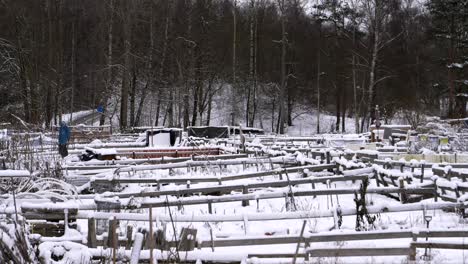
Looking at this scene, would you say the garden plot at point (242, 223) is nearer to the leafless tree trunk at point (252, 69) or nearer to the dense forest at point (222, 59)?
the dense forest at point (222, 59)

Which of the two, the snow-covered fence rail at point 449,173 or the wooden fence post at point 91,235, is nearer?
the wooden fence post at point 91,235

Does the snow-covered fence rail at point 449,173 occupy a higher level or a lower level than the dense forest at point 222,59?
lower

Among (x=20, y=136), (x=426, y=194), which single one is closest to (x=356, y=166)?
(x=426, y=194)

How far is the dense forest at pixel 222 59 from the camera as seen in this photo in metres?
38.7

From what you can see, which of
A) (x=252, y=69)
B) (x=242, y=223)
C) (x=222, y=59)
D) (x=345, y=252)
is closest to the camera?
(x=345, y=252)

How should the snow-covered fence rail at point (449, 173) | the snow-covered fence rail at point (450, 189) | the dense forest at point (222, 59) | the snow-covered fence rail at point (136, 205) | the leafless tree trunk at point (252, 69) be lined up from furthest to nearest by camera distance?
1. the leafless tree trunk at point (252, 69)
2. the dense forest at point (222, 59)
3. the snow-covered fence rail at point (449, 173)
4. the snow-covered fence rail at point (450, 189)
5. the snow-covered fence rail at point (136, 205)

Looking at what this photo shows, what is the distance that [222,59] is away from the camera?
46719 millimetres

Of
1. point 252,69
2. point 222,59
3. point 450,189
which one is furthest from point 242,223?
point 222,59

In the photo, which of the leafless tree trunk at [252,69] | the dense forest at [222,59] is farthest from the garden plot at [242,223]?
the leafless tree trunk at [252,69]

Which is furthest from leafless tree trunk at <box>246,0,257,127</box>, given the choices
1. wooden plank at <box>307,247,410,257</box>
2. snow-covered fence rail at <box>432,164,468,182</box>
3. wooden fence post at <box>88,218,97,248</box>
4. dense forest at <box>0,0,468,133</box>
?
wooden plank at <box>307,247,410,257</box>

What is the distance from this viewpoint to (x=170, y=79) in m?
39.9

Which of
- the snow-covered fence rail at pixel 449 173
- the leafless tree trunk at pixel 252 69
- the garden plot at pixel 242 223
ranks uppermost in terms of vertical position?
the leafless tree trunk at pixel 252 69

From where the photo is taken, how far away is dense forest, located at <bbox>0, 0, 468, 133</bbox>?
38.7 meters

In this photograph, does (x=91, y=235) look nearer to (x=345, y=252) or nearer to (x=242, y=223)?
(x=345, y=252)
